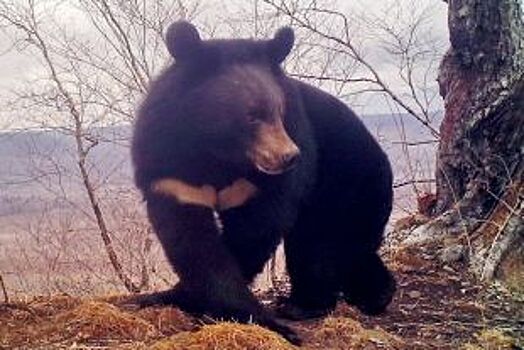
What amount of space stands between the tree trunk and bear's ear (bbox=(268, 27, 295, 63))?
191 centimetres

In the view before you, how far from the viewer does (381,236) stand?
475cm

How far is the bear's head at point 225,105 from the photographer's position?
3.58 meters

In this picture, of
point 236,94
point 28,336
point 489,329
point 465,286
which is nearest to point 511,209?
point 465,286

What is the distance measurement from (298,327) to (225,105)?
128cm

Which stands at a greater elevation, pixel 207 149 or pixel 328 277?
pixel 207 149

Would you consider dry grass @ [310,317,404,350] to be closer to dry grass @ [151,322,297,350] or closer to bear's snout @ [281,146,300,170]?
dry grass @ [151,322,297,350]

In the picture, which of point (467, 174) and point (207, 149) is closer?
point (207, 149)

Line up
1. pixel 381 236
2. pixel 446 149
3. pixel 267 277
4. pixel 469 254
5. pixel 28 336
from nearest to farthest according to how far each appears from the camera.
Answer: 1. pixel 28 336
2. pixel 381 236
3. pixel 469 254
4. pixel 446 149
5. pixel 267 277

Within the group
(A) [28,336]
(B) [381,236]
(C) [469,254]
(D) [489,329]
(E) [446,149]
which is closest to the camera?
(A) [28,336]

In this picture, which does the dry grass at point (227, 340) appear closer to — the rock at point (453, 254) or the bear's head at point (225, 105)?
the bear's head at point (225, 105)

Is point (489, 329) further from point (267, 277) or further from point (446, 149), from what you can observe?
point (267, 277)

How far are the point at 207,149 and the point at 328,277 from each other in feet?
4.11

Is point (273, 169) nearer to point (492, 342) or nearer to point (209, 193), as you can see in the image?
point (209, 193)

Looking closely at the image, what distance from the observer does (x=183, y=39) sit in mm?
3637
